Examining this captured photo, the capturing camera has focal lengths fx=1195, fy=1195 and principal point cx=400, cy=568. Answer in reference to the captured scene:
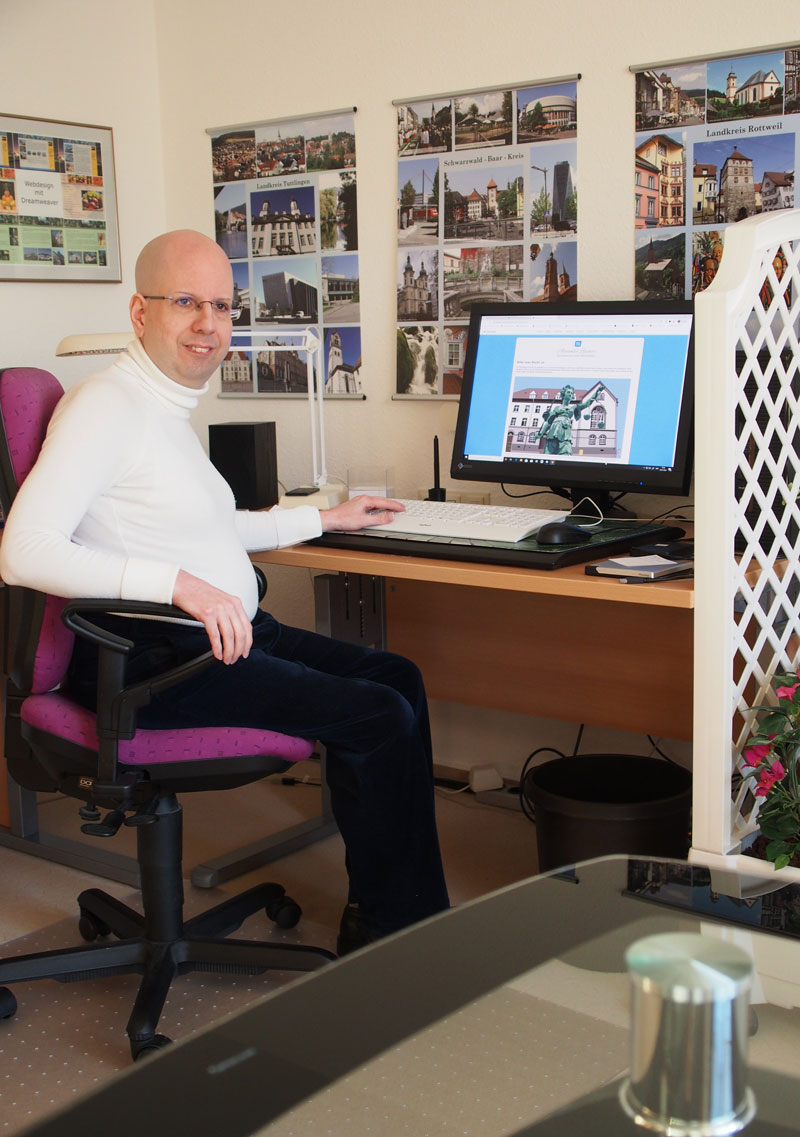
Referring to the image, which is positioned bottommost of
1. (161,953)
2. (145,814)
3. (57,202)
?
(161,953)

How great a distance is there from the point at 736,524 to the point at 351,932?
37.9 inches

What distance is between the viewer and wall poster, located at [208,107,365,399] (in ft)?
9.46

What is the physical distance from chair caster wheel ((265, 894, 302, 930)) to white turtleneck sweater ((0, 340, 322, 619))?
1.85 ft

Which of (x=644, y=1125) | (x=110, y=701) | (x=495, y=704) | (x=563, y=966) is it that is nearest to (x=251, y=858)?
(x=495, y=704)

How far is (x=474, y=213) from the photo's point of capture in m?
2.64

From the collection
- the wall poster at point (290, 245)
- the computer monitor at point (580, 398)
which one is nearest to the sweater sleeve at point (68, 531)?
the computer monitor at point (580, 398)

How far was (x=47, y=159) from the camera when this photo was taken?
2.97m

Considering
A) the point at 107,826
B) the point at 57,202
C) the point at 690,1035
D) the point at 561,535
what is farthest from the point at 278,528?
the point at 690,1035

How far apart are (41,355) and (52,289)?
0.17 meters

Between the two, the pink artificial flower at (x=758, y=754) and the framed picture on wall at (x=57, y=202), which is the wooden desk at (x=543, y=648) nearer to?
the pink artificial flower at (x=758, y=754)

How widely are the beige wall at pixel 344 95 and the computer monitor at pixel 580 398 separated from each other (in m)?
0.25

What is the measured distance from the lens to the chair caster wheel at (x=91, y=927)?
2.16 m

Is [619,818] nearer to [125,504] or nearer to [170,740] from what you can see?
[170,740]

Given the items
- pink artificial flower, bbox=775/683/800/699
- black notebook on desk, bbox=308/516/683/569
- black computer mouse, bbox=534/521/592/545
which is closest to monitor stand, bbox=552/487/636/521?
black notebook on desk, bbox=308/516/683/569
